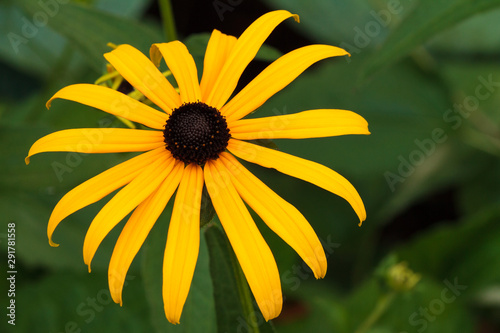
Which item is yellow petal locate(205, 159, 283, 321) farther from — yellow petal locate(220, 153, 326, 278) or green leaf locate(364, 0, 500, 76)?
green leaf locate(364, 0, 500, 76)

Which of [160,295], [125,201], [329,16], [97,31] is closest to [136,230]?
[125,201]

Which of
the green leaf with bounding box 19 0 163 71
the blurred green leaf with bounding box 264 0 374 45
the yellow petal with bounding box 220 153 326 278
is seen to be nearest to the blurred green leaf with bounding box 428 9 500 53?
the blurred green leaf with bounding box 264 0 374 45

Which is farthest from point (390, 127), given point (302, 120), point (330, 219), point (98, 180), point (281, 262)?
point (98, 180)

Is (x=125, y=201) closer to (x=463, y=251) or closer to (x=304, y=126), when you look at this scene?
(x=304, y=126)

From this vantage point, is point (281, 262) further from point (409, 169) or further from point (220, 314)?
point (220, 314)

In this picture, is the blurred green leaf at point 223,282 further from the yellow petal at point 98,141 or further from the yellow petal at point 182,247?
the yellow petal at point 98,141
